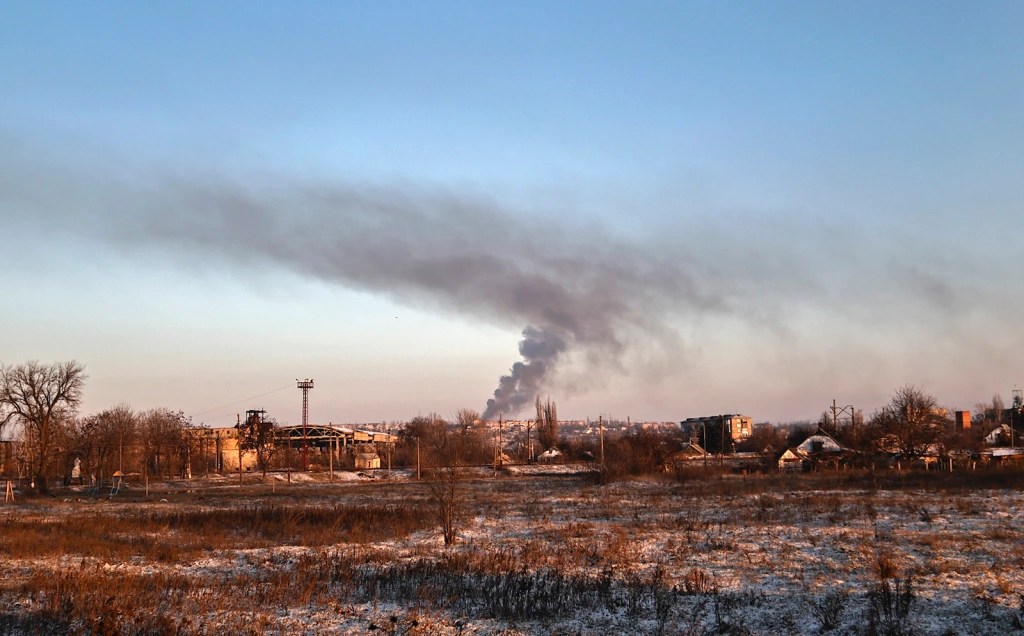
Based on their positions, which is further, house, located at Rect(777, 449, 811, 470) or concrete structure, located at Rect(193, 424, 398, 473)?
concrete structure, located at Rect(193, 424, 398, 473)

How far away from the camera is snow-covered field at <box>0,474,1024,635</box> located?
10125 millimetres

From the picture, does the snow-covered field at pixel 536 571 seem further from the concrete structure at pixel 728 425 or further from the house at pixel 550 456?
the concrete structure at pixel 728 425

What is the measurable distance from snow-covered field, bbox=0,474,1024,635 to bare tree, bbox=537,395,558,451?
76.0 metres

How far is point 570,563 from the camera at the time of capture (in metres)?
14.9

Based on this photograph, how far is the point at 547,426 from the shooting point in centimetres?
11294

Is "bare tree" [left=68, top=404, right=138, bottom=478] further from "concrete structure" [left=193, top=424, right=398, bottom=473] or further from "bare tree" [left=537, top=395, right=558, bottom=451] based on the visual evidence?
"bare tree" [left=537, top=395, right=558, bottom=451]

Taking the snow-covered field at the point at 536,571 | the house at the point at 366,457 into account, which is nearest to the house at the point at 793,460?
the snow-covered field at the point at 536,571

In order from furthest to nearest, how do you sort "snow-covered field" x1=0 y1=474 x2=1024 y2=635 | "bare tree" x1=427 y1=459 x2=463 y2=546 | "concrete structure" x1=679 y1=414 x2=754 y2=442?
1. "concrete structure" x1=679 y1=414 x2=754 y2=442
2. "bare tree" x1=427 y1=459 x2=463 y2=546
3. "snow-covered field" x1=0 y1=474 x2=1024 y2=635

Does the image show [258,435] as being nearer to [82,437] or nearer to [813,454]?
[82,437]

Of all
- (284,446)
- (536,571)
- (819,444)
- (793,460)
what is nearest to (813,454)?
(793,460)

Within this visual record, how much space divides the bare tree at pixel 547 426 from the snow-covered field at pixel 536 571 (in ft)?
249

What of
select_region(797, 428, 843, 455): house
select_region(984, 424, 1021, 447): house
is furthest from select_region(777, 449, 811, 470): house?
select_region(984, 424, 1021, 447): house

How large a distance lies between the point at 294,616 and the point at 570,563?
5915 millimetres

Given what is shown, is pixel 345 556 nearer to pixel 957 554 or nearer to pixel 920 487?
pixel 957 554
